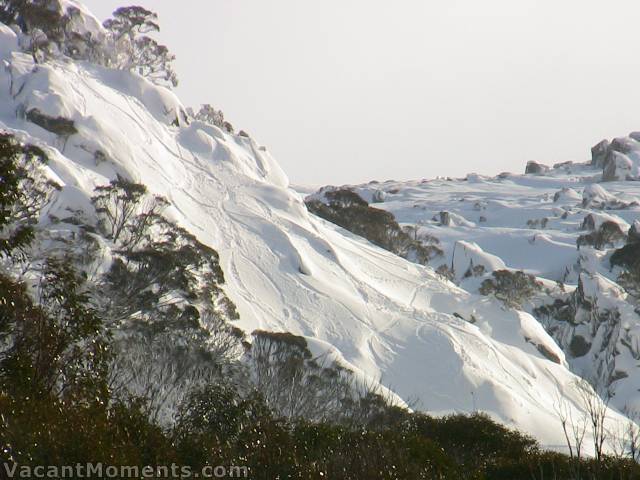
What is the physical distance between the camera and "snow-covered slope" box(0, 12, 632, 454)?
108 feet

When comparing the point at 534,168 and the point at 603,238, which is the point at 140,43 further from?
the point at 534,168

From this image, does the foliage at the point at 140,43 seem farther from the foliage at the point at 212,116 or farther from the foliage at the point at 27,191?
the foliage at the point at 27,191

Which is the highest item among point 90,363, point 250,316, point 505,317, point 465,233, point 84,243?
point 90,363

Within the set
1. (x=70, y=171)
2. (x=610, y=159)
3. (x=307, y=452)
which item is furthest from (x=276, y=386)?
(x=610, y=159)

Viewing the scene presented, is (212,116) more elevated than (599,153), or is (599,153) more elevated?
(212,116)

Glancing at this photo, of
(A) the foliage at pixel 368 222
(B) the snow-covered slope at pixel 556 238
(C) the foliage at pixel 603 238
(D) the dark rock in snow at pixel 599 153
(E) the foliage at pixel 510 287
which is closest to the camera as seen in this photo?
(B) the snow-covered slope at pixel 556 238

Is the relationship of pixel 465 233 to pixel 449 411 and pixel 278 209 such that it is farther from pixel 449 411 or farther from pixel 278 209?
pixel 449 411

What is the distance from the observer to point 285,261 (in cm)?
3950

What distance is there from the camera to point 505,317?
1699 inches

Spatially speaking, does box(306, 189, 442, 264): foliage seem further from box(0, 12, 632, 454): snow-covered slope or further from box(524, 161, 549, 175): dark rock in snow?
box(524, 161, 549, 175): dark rock in snow

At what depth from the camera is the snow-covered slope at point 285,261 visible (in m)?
32.9

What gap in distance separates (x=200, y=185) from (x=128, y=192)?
1297 cm

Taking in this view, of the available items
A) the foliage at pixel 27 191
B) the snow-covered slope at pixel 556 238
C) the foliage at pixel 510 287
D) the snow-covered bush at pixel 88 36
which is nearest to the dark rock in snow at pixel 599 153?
the snow-covered slope at pixel 556 238

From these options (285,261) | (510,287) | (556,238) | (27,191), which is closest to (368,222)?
(510,287)
